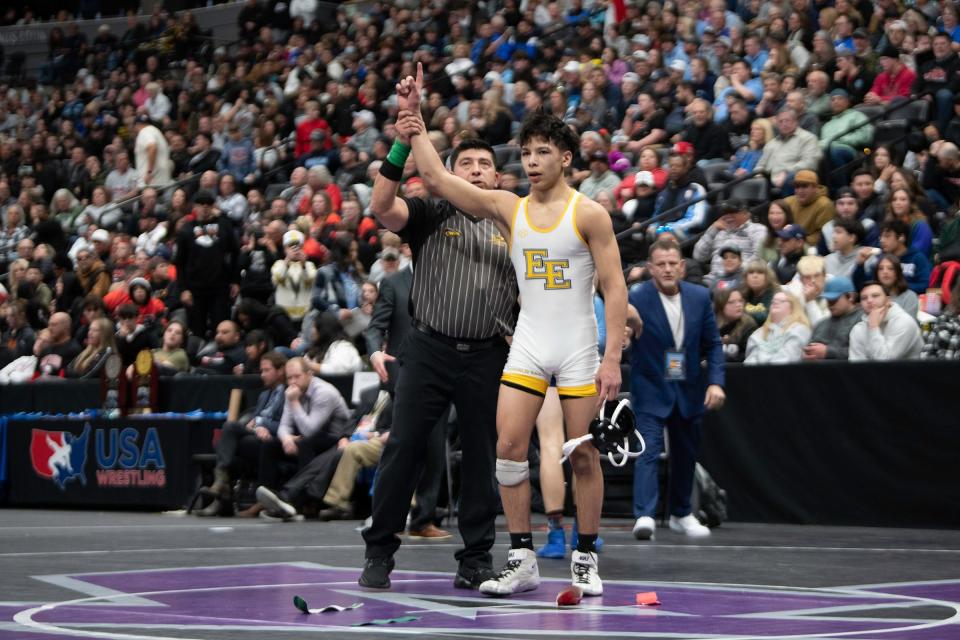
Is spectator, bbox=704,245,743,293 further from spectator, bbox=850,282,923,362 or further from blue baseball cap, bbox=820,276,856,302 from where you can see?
spectator, bbox=850,282,923,362

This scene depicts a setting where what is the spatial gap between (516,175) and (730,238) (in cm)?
375

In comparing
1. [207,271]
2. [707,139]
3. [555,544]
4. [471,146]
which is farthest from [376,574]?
[207,271]

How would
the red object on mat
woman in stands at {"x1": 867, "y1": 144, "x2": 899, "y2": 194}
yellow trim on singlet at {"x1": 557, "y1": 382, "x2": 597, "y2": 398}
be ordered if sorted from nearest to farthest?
the red object on mat → yellow trim on singlet at {"x1": 557, "y1": 382, "x2": 597, "y2": 398} → woman in stands at {"x1": 867, "y1": 144, "x2": 899, "y2": 194}

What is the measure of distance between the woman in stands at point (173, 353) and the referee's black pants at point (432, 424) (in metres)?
9.96

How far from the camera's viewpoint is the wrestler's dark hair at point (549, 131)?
686 cm

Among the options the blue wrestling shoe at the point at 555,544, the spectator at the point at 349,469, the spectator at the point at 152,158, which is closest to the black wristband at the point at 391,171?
the blue wrestling shoe at the point at 555,544

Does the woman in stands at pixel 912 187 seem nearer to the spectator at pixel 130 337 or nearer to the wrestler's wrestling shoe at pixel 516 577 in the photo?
the wrestler's wrestling shoe at pixel 516 577

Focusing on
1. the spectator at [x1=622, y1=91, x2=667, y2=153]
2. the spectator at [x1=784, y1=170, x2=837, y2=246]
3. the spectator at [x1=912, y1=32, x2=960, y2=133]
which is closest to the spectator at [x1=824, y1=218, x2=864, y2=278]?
the spectator at [x1=784, y1=170, x2=837, y2=246]

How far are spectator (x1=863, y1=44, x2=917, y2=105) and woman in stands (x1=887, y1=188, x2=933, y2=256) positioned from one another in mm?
3021

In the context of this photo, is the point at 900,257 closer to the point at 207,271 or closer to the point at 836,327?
the point at 836,327

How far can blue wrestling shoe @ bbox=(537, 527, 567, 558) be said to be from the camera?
9.17 meters

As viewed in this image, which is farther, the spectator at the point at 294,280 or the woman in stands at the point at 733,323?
the spectator at the point at 294,280

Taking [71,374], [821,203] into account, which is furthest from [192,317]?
[821,203]

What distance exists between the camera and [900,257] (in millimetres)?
13320
